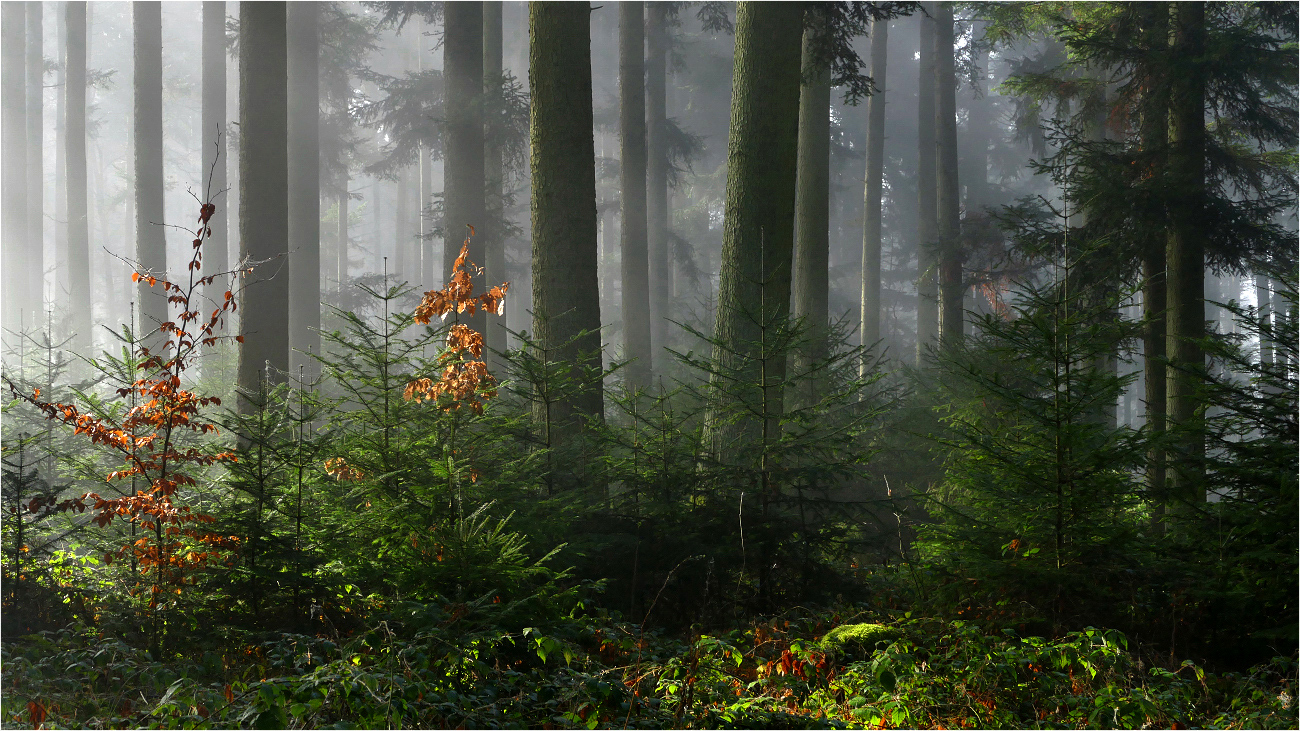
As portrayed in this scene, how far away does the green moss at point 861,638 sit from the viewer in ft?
15.1

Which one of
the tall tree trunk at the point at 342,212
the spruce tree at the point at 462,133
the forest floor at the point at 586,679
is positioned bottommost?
the forest floor at the point at 586,679

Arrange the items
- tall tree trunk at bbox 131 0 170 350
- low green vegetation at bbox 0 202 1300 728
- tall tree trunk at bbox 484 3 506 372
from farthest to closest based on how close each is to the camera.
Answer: tall tree trunk at bbox 131 0 170 350
tall tree trunk at bbox 484 3 506 372
low green vegetation at bbox 0 202 1300 728

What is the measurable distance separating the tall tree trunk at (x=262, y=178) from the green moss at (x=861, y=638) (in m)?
7.11

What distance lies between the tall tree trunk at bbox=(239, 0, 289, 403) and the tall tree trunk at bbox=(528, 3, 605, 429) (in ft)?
11.6

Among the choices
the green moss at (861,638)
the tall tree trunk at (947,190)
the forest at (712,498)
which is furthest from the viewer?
the tall tree trunk at (947,190)

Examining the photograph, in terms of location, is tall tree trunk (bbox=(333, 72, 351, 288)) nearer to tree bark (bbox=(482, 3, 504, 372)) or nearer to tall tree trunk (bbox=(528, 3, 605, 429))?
tree bark (bbox=(482, 3, 504, 372))

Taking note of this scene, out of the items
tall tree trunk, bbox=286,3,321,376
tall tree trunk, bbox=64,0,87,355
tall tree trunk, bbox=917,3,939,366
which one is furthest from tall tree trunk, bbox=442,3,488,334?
tall tree trunk, bbox=64,0,87,355

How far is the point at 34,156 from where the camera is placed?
28.2m

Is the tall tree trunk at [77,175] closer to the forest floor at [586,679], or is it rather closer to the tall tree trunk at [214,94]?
the tall tree trunk at [214,94]

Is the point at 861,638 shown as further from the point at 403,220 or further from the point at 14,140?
the point at 403,220

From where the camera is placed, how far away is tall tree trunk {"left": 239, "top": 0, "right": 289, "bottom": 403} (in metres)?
9.12

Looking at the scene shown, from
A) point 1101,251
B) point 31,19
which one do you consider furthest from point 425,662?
point 31,19

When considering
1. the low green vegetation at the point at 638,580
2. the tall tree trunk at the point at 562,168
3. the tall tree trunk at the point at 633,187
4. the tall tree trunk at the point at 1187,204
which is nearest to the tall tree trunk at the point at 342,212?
the tall tree trunk at the point at 633,187

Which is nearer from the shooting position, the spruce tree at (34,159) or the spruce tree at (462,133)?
the spruce tree at (462,133)
